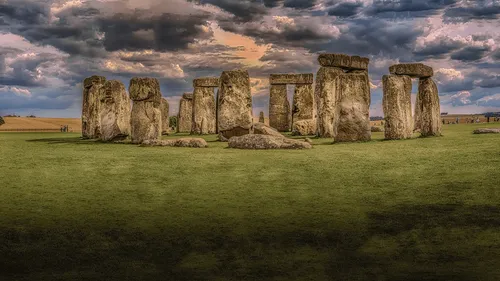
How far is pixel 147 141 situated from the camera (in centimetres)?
1786

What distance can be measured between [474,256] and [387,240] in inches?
38.1

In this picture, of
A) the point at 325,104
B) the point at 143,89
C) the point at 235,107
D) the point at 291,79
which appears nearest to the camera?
the point at 143,89

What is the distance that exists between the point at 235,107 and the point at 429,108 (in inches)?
280

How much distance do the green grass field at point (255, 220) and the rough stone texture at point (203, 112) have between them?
55.6 ft

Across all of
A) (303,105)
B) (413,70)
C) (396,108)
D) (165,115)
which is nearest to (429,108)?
(413,70)

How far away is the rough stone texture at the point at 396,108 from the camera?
19234 millimetres

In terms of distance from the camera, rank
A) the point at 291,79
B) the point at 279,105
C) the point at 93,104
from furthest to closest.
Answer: the point at 279,105, the point at 291,79, the point at 93,104

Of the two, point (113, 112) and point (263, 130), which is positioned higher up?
point (113, 112)

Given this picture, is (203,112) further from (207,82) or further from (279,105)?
(279,105)

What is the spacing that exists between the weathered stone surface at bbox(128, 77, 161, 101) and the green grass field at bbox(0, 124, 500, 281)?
21.9 feet

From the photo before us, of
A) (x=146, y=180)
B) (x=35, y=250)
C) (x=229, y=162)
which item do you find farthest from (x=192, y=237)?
(x=229, y=162)

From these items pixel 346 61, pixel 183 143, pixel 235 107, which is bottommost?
pixel 183 143

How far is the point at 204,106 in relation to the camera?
1163 inches

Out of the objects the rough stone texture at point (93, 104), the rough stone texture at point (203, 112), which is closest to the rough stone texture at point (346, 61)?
the rough stone texture at point (93, 104)
